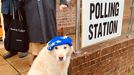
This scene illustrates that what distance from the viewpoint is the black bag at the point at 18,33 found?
267cm

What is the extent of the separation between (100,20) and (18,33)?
112cm

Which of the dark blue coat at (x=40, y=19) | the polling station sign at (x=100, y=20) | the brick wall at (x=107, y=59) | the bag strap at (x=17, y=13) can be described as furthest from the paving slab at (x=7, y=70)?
the polling station sign at (x=100, y=20)

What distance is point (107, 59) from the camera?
120 inches

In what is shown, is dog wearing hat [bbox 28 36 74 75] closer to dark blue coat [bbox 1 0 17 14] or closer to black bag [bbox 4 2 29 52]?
black bag [bbox 4 2 29 52]

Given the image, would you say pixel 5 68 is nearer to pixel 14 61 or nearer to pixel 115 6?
pixel 14 61

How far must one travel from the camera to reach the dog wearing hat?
1873 millimetres

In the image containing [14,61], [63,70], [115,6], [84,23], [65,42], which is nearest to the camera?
[65,42]

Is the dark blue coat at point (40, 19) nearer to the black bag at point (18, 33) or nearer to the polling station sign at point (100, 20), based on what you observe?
the black bag at point (18, 33)

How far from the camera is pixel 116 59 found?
325 centimetres

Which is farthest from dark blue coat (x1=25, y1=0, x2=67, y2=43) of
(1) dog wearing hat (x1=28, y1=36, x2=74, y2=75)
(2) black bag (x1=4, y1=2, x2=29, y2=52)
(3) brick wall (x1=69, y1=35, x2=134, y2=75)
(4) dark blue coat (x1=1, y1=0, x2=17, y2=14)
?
(1) dog wearing hat (x1=28, y1=36, x2=74, y2=75)

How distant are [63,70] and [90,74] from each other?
89 centimetres

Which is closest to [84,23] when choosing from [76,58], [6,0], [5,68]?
[76,58]

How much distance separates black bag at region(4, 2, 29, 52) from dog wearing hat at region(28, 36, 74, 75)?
2.54 ft

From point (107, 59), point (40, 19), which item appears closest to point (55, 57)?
point (40, 19)
